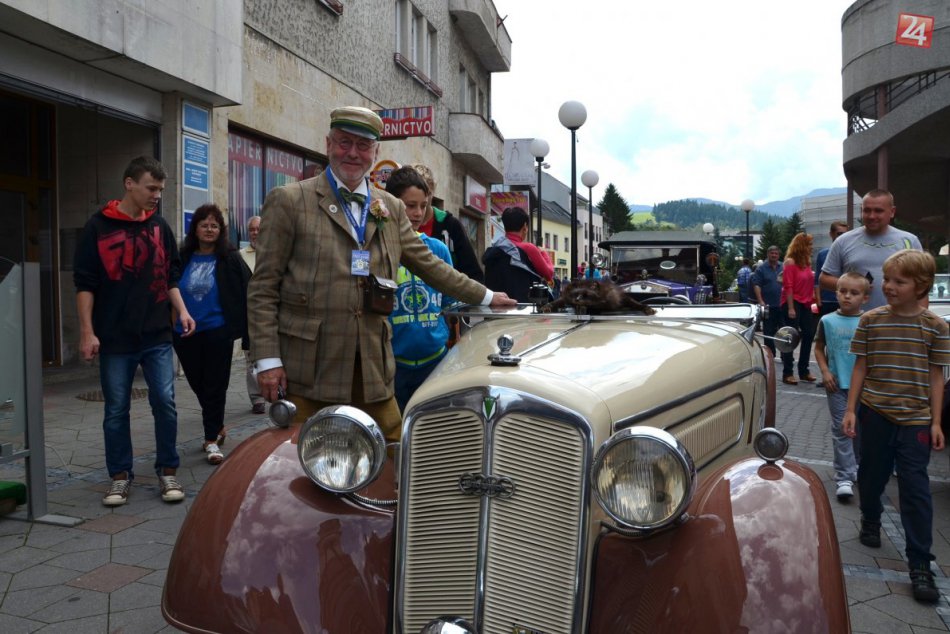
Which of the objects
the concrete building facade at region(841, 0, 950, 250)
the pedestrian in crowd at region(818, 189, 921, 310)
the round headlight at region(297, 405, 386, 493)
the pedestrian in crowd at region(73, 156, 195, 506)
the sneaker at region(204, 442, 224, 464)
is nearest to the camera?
the round headlight at region(297, 405, 386, 493)

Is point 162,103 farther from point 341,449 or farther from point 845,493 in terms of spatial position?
point 845,493

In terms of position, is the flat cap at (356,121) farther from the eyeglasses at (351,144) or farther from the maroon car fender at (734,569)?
the maroon car fender at (734,569)

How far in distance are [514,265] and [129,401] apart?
8.42 feet

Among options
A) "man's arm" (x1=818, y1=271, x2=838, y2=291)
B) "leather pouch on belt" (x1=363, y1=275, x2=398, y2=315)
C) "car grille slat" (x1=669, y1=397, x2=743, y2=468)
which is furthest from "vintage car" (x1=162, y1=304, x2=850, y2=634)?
"man's arm" (x1=818, y1=271, x2=838, y2=291)

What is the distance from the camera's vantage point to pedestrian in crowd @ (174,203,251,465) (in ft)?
17.0

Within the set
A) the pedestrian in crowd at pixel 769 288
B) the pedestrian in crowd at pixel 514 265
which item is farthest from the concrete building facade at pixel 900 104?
the pedestrian in crowd at pixel 514 265

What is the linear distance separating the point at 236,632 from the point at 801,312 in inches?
346

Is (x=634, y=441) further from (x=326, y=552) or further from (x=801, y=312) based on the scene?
(x=801, y=312)

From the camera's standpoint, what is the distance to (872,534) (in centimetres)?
380

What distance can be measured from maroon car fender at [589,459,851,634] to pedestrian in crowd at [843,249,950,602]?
146cm

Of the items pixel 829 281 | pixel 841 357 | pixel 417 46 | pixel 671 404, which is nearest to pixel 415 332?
pixel 671 404

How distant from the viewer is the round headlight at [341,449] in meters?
2.27

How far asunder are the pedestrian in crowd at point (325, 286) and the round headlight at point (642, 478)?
54.7 inches

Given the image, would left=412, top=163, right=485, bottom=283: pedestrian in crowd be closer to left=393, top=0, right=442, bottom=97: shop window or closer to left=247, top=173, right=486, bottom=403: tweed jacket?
left=247, top=173, right=486, bottom=403: tweed jacket
